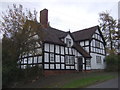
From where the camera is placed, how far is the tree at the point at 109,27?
135ft

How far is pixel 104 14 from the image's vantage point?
42344 mm

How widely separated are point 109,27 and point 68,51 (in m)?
17.3

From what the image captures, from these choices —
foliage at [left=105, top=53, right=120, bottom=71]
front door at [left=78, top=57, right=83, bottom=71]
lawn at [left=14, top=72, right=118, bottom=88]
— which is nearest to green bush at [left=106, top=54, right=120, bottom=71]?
foliage at [left=105, top=53, right=120, bottom=71]

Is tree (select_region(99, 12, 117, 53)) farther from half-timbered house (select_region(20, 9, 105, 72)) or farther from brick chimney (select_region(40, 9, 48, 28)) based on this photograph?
brick chimney (select_region(40, 9, 48, 28))

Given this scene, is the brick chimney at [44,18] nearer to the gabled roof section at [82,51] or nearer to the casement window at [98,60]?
the gabled roof section at [82,51]

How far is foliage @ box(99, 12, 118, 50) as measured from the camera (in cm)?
4116

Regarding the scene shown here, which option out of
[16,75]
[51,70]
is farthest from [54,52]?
[16,75]

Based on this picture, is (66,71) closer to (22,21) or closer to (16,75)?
(16,75)

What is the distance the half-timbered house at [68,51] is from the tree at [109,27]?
16.1ft

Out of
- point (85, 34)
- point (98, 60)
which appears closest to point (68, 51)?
point (85, 34)

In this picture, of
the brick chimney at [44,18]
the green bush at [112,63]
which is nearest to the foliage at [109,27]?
the green bush at [112,63]

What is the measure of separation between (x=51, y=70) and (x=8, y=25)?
29.1 ft

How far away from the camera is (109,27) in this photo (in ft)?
137

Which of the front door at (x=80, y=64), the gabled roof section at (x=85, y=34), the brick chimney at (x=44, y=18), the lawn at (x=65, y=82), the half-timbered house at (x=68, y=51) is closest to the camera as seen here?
the lawn at (x=65, y=82)
